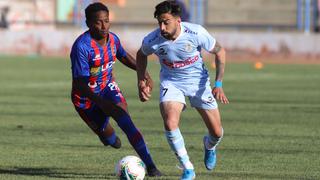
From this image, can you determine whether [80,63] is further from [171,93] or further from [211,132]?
[211,132]

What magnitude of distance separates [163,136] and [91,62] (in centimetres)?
368

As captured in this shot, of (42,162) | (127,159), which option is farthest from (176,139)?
(42,162)

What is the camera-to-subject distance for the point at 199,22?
44.0 m

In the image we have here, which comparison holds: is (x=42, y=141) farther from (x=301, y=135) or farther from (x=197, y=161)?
(x=301, y=135)

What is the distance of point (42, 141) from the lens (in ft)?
41.4

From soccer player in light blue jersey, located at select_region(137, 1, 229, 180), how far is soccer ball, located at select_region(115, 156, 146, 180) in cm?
39

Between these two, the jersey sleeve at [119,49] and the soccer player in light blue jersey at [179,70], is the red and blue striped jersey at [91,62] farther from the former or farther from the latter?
the soccer player in light blue jersey at [179,70]

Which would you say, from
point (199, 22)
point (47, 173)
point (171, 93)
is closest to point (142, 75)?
point (171, 93)

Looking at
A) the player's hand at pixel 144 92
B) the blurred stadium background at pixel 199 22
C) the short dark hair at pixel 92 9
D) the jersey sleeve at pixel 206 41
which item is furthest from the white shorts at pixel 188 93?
the blurred stadium background at pixel 199 22

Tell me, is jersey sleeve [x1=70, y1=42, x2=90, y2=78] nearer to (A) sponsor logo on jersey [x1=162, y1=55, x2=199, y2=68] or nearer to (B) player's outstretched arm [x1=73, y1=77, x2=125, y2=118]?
(B) player's outstretched arm [x1=73, y1=77, x2=125, y2=118]

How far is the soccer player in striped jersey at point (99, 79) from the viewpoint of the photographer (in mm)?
9531

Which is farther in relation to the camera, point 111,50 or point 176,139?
point 111,50

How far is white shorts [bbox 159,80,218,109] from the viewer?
368 inches

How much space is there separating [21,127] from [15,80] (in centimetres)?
1096
